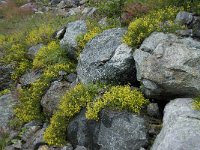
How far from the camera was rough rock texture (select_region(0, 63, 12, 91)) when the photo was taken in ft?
57.1

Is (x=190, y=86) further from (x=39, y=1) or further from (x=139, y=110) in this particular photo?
(x=39, y=1)

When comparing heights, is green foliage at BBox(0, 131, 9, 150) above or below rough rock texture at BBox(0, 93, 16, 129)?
above

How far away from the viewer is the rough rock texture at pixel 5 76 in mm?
17406

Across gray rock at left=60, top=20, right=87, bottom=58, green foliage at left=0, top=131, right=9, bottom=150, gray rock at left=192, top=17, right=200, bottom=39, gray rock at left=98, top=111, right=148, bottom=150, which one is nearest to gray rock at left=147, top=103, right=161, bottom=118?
gray rock at left=98, top=111, right=148, bottom=150

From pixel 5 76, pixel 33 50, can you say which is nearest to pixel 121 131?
pixel 33 50

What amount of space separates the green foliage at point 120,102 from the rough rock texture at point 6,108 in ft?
15.1

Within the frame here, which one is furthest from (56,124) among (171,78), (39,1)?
(39,1)

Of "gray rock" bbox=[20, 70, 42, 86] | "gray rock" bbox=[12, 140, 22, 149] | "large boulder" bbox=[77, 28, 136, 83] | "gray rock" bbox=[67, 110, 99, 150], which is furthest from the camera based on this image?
"gray rock" bbox=[20, 70, 42, 86]

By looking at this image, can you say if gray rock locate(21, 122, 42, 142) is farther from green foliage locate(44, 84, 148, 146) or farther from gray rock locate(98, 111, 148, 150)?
gray rock locate(98, 111, 148, 150)

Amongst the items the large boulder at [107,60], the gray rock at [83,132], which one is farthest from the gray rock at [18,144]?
the large boulder at [107,60]

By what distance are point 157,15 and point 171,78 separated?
3.47 m

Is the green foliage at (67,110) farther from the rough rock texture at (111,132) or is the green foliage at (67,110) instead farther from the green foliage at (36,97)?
the green foliage at (36,97)

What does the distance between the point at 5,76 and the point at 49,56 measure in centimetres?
285

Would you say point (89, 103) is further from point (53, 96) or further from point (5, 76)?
point (5, 76)
